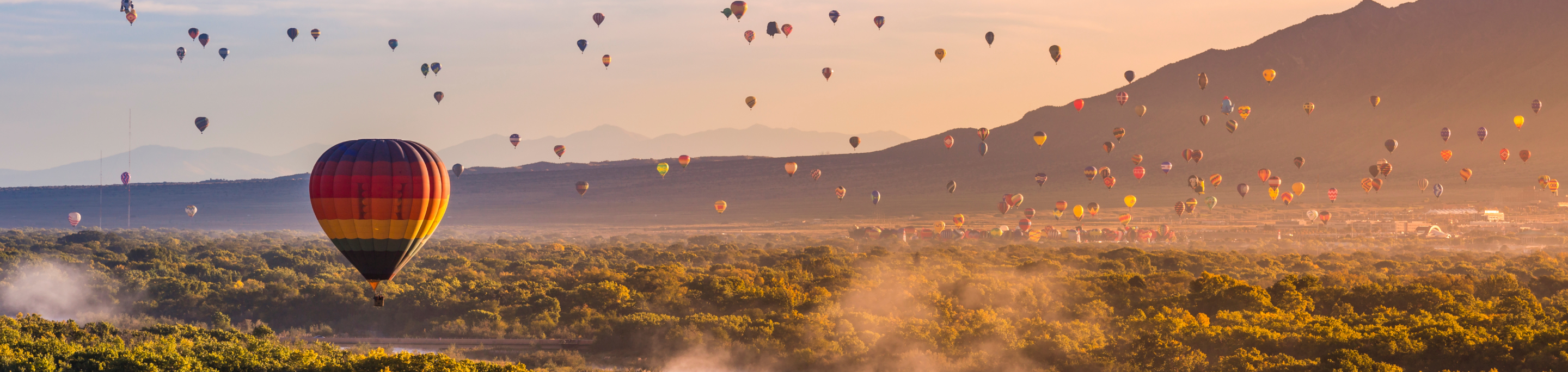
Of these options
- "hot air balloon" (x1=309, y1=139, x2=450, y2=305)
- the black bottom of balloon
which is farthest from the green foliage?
"hot air balloon" (x1=309, y1=139, x2=450, y2=305)

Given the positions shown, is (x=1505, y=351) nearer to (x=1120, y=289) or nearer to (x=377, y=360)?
(x=1120, y=289)

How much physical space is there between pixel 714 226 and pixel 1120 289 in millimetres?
119148

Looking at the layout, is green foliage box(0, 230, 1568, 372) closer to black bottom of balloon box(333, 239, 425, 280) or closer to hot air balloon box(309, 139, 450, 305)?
black bottom of balloon box(333, 239, 425, 280)

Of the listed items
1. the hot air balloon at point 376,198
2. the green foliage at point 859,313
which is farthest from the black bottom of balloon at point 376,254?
the green foliage at point 859,313

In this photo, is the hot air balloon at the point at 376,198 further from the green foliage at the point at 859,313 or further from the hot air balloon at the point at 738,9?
the hot air balloon at the point at 738,9

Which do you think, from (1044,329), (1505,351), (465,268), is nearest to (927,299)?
(1044,329)

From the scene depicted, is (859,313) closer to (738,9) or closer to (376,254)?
(376,254)

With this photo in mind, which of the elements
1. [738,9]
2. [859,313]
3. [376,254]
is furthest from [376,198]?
[738,9]

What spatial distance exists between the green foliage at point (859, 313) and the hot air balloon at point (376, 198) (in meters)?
2.88

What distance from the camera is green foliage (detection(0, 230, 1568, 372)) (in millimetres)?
30953

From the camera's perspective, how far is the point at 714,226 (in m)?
163

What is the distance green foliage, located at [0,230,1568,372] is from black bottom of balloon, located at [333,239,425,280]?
7.95ft

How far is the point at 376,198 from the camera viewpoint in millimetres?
30750

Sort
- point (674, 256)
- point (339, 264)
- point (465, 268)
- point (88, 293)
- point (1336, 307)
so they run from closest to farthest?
point (1336, 307)
point (88, 293)
point (465, 268)
point (339, 264)
point (674, 256)
